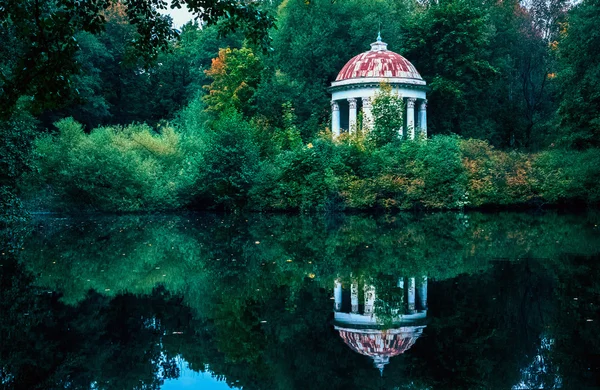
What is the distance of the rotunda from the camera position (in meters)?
37.3

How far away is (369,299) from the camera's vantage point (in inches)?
375

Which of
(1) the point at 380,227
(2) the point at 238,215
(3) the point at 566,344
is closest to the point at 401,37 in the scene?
(2) the point at 238,215

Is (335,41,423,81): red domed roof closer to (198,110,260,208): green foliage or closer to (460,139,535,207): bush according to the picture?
(460,139,535,207): bush

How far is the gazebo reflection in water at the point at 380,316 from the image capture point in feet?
23.2

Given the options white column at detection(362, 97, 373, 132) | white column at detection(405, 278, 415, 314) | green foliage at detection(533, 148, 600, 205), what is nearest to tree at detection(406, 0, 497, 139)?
white column at detection(362, 97, 373, 132)

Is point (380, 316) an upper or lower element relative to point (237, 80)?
lower

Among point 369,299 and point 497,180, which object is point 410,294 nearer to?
point 369,299

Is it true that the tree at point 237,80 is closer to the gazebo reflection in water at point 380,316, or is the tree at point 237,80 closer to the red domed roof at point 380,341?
the gazebo reflection in water at point 380,316

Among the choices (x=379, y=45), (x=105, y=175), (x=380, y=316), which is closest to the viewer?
(x=380, y=316)

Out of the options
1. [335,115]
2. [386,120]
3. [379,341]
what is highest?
[335,115]

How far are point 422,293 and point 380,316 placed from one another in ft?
5.48

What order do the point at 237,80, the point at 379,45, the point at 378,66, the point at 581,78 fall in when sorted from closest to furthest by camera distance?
the point at 581,78, the point at 378,66, the point at 379,45, the point at 237,80

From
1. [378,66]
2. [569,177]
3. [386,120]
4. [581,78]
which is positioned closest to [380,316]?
[569,177]

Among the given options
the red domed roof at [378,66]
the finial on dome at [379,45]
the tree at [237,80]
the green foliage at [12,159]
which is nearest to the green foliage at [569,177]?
the red domed roof at [378,66]
